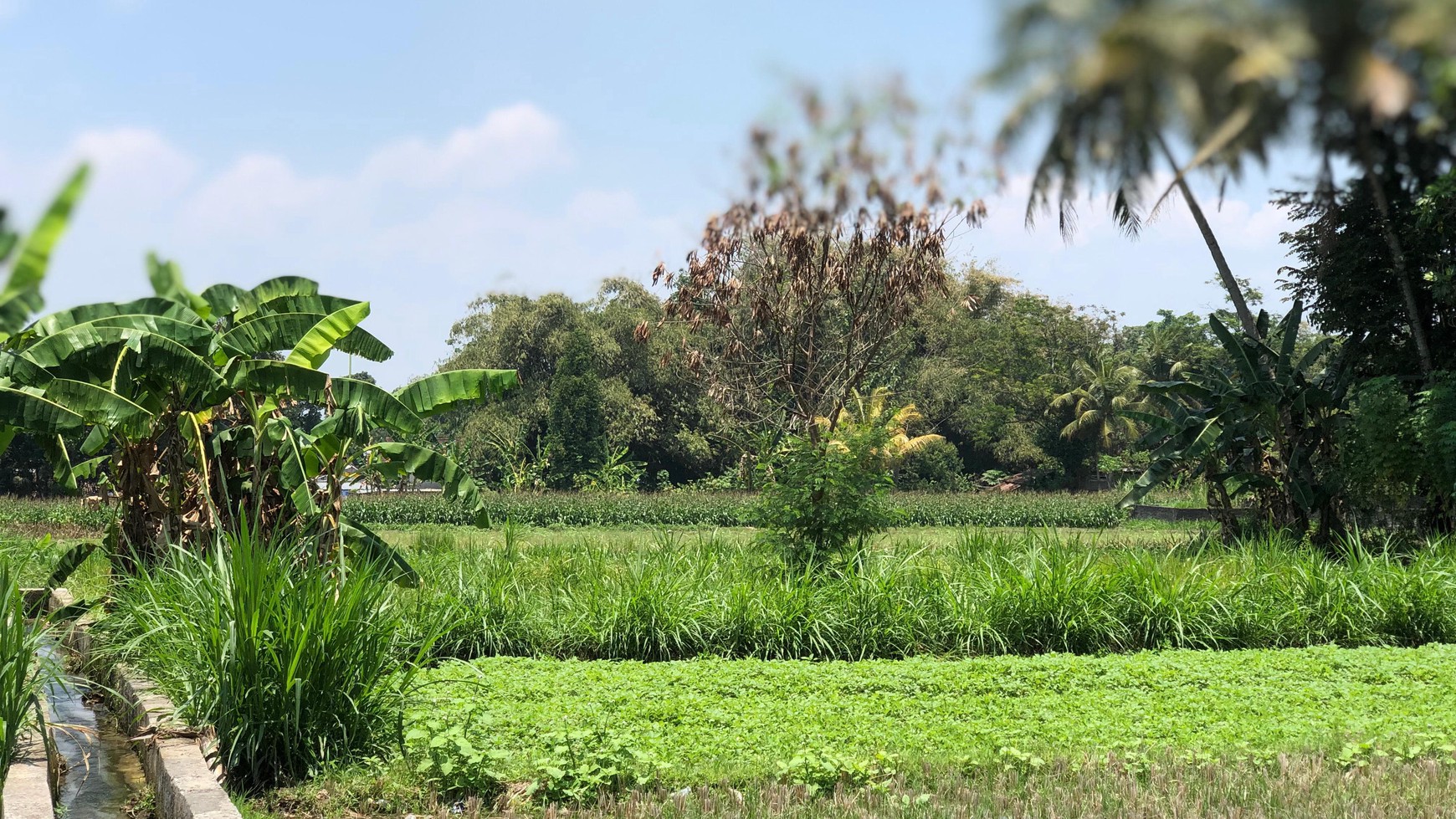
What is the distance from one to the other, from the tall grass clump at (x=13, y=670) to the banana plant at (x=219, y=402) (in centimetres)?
238

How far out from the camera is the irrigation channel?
5430 millimetres

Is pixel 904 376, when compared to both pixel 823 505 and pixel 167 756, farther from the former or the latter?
pixel 167 756

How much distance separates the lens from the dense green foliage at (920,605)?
8.45 m

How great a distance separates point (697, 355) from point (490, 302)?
25696 millimetres

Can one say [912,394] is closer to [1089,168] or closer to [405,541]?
[405,541]

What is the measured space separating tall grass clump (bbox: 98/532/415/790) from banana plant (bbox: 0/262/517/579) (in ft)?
7.57

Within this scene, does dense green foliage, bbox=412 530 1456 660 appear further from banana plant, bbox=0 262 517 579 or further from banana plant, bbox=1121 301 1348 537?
banana plant, bbox=1121 301 1348 537

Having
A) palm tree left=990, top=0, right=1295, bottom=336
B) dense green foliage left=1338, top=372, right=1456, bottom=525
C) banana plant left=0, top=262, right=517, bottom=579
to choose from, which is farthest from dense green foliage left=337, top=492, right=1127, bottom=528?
palm tree left=990, top=0, right=1295, bottom=336

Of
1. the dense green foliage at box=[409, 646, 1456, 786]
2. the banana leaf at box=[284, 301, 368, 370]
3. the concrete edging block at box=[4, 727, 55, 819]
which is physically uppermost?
the banana leaf at box=[284, 301, 368, 370]

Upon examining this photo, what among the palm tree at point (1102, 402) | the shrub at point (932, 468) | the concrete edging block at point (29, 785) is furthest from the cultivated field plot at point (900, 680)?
the palm tree at point (1102, 402)

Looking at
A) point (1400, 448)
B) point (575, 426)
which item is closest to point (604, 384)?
point (575, 426)

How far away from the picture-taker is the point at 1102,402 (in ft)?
143

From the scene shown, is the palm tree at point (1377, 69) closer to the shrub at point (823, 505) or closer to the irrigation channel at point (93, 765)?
the irrigation channel at point (93, 765)

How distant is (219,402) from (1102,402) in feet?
129
